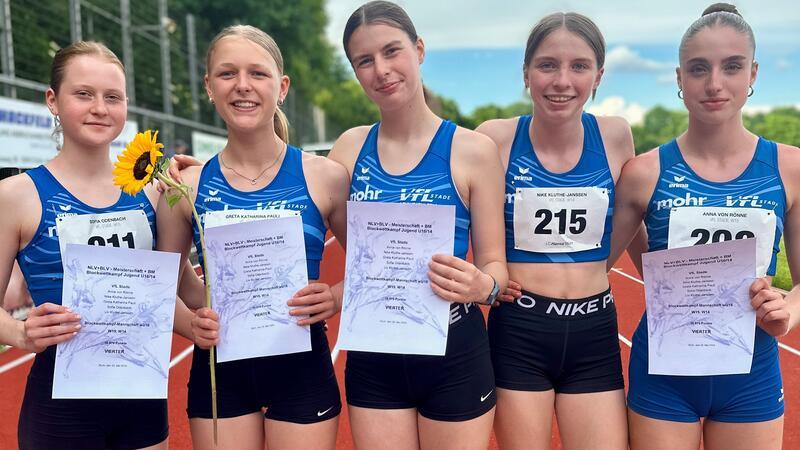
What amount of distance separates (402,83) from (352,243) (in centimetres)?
59

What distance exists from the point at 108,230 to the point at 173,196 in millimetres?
348

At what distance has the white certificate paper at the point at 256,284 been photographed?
84.7 inches

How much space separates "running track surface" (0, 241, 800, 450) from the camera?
4.83 metres

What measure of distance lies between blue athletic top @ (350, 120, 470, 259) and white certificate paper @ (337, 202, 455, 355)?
18cm

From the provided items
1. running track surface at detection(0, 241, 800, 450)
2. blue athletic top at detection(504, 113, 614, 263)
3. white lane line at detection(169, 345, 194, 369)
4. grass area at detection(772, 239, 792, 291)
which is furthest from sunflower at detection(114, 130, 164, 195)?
white lane line at detection(169, 345, 194, 369)

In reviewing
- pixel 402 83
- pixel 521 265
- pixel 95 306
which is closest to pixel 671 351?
pixel 521 265

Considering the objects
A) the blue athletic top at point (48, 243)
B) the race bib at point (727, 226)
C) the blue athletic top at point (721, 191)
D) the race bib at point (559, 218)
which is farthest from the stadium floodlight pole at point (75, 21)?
the race bib at point (727, 226)

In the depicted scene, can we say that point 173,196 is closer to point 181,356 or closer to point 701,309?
point 701,309

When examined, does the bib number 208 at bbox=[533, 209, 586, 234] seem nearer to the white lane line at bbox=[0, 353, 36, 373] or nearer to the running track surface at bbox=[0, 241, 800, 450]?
the running track surface at bbox=[0, 241, 800, 450]

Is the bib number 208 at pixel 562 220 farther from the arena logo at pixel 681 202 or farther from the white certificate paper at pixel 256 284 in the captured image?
the white certificate paper at pixel 256 284

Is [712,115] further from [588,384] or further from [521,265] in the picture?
[588,384]

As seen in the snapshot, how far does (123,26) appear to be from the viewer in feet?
49.9

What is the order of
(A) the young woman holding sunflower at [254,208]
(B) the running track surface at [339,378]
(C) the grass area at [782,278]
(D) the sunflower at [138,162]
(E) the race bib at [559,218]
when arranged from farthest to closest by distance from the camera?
(B) the running track surface at [339,378]
(C) the grass area at [782,278]
(E) the race bib at [559,218]
(A) the young woman holding sunflower at [254,208]
(D) the sunflower at [138,162]

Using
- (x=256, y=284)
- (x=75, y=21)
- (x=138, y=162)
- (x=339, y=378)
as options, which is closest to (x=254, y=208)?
(x=256, y=284)
